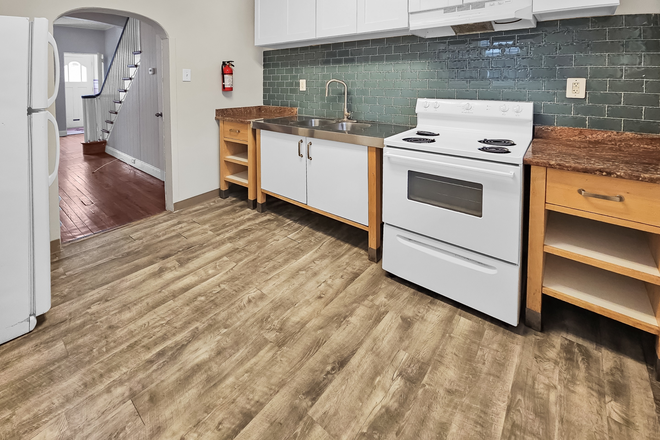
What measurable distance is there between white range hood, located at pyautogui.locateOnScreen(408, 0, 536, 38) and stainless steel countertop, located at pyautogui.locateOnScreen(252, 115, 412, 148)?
25.8 inches

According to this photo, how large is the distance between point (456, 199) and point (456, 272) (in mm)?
375

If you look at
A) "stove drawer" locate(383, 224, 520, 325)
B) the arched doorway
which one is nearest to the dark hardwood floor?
the arched doorway

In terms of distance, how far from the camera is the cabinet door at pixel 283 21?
3139 mm

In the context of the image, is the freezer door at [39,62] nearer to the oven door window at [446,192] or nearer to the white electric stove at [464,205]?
the white electric stove at [464,205]

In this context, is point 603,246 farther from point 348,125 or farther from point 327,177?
point 348,125

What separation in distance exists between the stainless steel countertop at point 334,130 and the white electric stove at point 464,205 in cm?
20

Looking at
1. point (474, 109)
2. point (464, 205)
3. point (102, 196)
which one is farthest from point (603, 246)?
point (102, 196)

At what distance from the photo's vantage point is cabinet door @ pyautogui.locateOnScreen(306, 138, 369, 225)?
2.55m

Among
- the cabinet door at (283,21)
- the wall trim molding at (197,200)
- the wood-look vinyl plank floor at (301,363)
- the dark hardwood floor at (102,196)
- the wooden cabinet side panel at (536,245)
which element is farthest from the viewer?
the wall trim molding at (197,200)

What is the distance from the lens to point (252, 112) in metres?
4.00

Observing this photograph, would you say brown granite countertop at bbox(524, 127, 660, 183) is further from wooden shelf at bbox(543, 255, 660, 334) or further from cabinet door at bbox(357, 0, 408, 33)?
cabinet door at bbox(357, 0, 408, 33)

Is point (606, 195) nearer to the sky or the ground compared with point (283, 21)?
nearer to the ground

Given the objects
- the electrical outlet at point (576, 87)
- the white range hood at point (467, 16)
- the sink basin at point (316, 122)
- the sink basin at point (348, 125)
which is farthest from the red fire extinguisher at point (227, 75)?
the electrical outlet at point (576, 87)

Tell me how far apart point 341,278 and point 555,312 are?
1161 millimetres
